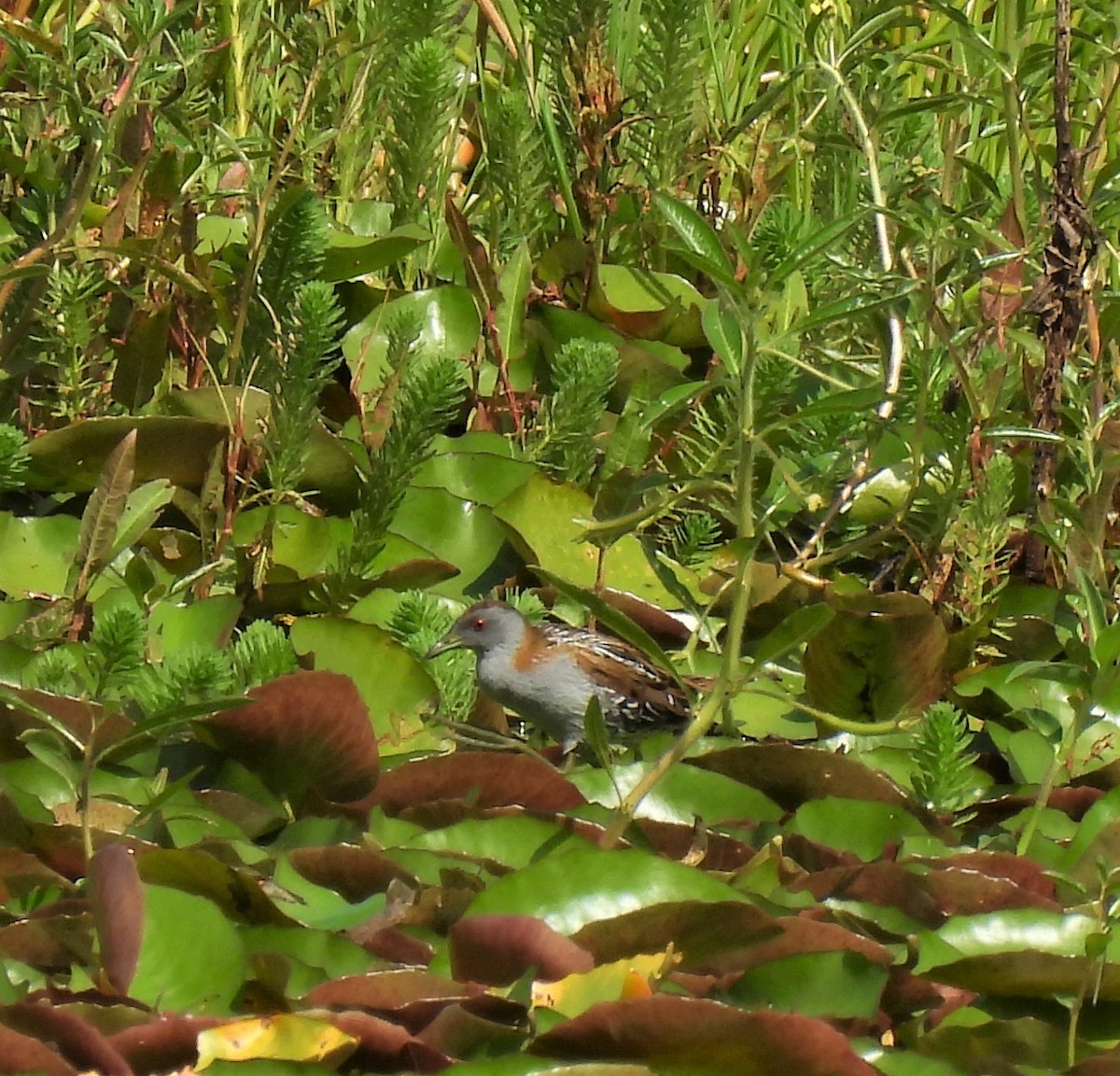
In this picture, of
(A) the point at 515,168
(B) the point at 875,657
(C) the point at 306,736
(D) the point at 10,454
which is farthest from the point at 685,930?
(A) the point at 515,168

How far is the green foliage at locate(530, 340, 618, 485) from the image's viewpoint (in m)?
4.09

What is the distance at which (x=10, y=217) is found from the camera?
4.54 meters

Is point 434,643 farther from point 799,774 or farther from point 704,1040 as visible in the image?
point 704,1040

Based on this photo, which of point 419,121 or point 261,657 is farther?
point 419,121

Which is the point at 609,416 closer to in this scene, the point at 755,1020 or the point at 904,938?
the point at 904,938

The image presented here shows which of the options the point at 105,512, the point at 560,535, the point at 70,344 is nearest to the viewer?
the point at 105,512

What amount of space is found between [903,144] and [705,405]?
802 millimetres

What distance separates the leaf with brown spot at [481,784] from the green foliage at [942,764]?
63 cm

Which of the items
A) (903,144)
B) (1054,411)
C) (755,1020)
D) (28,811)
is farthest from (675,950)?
(903,144)

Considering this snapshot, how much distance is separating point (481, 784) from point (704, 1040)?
84cm

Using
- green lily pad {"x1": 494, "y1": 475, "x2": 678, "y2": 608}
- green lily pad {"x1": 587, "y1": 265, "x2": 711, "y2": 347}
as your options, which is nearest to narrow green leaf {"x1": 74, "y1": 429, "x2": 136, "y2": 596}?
green lily pad {"x1": 494, "y1": 475, "x2": 678, "y2": 608}

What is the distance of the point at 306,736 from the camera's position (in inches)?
112

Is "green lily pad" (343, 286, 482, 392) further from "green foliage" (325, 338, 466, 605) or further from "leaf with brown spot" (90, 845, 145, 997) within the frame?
"leaf with brown spot" (90, 845, 145, 997)

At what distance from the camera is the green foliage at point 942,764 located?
3062 mm
